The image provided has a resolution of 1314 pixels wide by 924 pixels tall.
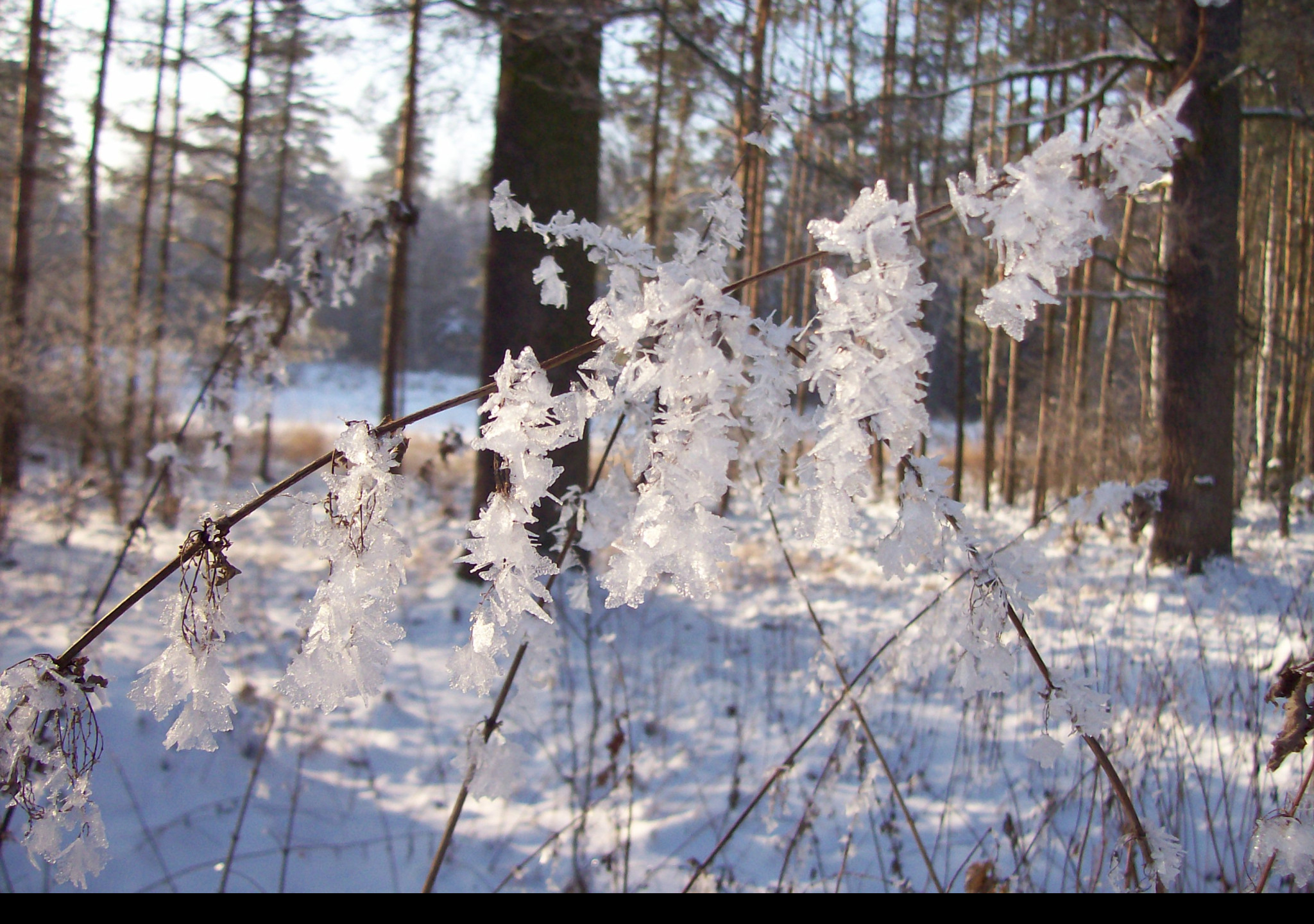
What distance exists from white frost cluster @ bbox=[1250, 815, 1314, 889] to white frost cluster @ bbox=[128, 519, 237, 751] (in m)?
1.18

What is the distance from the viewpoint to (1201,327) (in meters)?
5.13

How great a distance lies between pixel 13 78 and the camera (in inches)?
326

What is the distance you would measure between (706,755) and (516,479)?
2.62 metres

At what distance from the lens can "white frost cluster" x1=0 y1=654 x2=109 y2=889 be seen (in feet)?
2.10

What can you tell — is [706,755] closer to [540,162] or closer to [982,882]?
[982,882]

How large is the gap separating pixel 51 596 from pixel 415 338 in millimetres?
34238

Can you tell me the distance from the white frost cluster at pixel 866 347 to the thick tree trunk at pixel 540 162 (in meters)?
3.53

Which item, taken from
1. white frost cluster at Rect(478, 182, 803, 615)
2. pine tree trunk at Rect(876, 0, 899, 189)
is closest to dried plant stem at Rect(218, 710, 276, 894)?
white frost cluster at Rect(478, 182, 803, 615)

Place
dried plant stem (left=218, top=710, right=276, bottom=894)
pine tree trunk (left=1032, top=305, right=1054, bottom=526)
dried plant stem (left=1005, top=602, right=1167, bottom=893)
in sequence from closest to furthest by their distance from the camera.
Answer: dried plant stem (left=1005, top=602, right=1167, bottom=893)
dried plant stem (left=218, top=710, right=276, bottom=894)
pine tree trunk (left=1032, top=305, right=1054, bottom=526)

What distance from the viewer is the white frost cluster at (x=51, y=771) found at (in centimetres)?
64

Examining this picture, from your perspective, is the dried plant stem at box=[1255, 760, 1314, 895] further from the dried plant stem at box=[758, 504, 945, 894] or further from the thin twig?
the thin twig

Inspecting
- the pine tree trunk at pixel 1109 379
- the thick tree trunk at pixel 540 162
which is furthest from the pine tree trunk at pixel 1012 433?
the thick tree trunk at pixel 540 162
